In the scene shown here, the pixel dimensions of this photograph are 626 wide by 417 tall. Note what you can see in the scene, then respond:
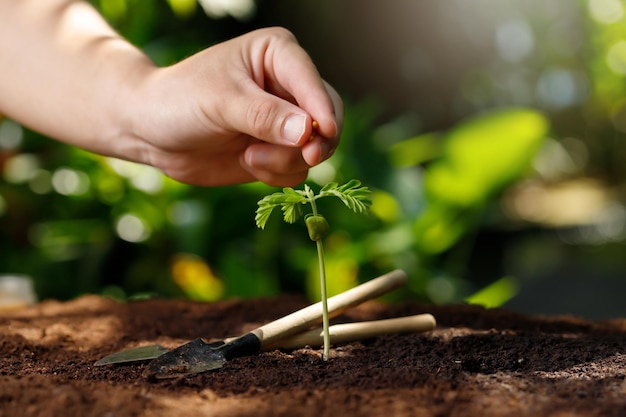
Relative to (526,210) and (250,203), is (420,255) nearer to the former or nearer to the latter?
(250,203)

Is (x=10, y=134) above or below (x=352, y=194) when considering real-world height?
above

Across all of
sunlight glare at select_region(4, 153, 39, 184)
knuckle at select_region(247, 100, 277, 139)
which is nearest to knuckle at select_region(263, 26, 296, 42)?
knuckle at select_region(247, 100, 277, 139)

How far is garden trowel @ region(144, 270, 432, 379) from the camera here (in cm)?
91

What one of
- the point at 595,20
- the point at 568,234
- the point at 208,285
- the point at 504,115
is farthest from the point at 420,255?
the point at 595,20


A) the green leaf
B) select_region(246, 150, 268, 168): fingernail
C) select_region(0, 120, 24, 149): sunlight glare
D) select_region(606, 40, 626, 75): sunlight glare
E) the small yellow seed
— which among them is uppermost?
select_region(606, 40, 626, 75): sunlight glare

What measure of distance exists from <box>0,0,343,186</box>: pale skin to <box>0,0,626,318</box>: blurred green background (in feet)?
2.49

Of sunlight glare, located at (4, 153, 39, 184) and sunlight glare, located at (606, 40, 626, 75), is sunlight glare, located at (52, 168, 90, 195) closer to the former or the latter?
sunlight glare, located at (4, 153, 39, 184)

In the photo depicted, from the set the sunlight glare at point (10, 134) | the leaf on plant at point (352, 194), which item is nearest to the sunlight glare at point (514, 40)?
the sunlight glare at point (10, 134)

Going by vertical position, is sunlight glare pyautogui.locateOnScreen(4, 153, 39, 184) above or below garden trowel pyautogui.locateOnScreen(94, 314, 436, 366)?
above

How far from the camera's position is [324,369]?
91cm

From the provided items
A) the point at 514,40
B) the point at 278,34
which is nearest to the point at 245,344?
the point at 278,34

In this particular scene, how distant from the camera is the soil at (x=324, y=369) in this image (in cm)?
74

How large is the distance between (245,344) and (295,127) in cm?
29

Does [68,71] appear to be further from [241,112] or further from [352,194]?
[352,194]
